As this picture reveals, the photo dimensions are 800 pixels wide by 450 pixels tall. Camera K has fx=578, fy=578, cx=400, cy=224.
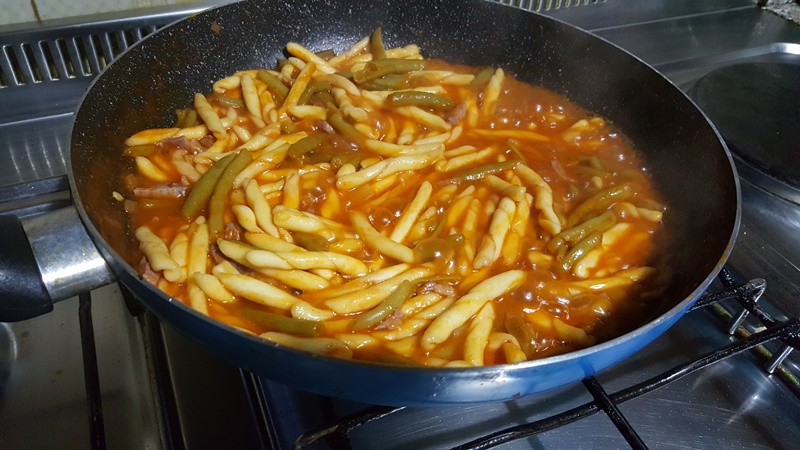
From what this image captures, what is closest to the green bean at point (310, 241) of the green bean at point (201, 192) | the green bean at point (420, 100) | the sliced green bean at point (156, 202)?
the green bean at point (201, 192)

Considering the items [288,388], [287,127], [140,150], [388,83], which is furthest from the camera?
[388,83]

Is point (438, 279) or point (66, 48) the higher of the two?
point (66, 48)

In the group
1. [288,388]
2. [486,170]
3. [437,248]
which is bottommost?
[288,388]

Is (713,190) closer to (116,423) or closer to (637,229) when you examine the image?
(637,229)

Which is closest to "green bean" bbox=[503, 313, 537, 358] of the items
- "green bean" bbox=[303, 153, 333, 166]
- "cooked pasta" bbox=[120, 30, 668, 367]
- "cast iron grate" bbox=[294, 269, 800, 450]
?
"cooked pasta" bbox=[120, 30, 668, 367]

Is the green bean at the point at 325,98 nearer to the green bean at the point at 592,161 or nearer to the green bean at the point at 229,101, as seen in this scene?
the green bean at the point at 229,101

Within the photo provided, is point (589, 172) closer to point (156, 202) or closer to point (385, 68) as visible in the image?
point (385, 68)

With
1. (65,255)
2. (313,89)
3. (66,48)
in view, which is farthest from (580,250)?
(66,48)
